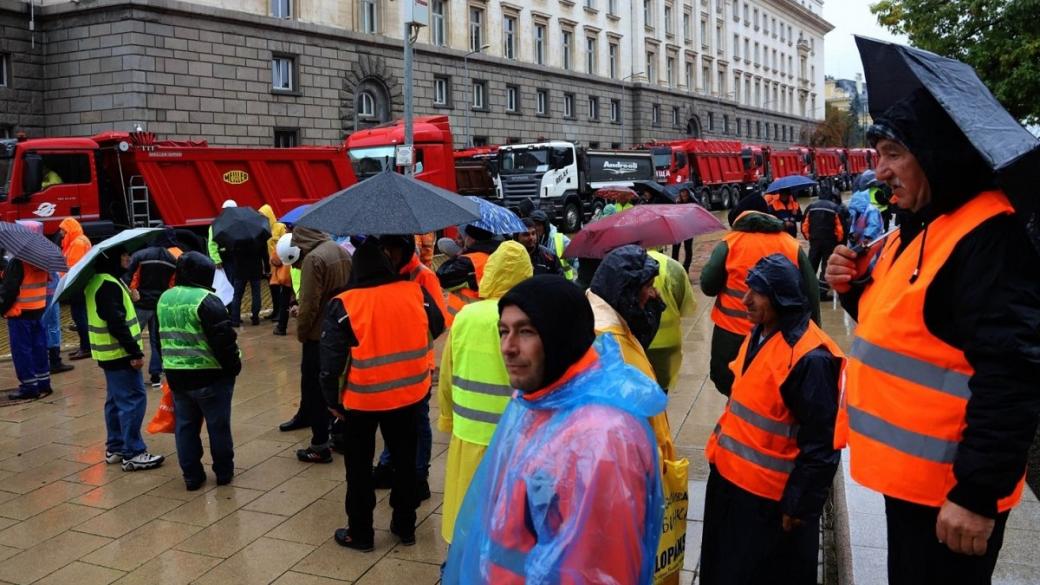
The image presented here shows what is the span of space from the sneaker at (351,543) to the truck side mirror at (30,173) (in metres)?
12.7

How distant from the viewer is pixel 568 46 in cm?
4438

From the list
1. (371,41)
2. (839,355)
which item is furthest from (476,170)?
(839,355)

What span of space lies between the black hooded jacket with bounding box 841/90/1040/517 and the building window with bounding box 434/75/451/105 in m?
33.6

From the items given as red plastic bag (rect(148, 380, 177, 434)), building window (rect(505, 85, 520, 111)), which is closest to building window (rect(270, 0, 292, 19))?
building window (rect(505, 85, 520, 111))

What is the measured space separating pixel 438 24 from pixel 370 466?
1292 inches

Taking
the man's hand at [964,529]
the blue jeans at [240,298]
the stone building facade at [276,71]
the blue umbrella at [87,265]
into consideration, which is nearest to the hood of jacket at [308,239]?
the blue umbrella at [87,265]

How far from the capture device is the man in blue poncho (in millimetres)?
1931

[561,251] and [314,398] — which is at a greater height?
[561,251]

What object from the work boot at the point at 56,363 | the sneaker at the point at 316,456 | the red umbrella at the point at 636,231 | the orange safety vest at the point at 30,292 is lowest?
the sneaker at the point at 316,456

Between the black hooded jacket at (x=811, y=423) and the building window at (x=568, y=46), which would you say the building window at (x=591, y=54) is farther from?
the black hooded jacket at (x=811, y=423)

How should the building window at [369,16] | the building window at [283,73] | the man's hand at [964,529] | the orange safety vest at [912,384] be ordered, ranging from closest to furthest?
the man's hand at [964,529]
the orange safety vest at [912,384]
the building window at [283,73]
the building window at [369,16]

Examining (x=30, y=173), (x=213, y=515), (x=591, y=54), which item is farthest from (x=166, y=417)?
(x=591, y=54)

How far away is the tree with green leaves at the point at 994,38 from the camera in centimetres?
1303

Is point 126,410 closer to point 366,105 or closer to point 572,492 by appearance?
point 572,492
